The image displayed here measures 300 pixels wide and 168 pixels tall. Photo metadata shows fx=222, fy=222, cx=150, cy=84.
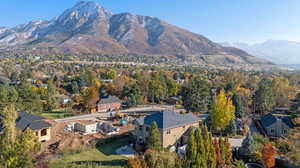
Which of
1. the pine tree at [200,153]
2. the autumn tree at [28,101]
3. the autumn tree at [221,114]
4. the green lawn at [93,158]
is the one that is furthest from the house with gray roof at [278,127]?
the autumn tree at [28,101]

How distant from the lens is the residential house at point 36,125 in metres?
26.4

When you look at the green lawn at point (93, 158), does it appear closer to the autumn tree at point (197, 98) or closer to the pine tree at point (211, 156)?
the pine tree at point (211, 156)

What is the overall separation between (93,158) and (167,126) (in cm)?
859

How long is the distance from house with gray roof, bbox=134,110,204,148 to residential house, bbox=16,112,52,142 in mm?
11234

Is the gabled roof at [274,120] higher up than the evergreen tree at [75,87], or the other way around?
the evergreen tree at [75,87]

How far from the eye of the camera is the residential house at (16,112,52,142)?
26.4 m

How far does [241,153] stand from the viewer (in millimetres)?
22266

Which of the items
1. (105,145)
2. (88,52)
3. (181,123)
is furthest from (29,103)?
(88,52)

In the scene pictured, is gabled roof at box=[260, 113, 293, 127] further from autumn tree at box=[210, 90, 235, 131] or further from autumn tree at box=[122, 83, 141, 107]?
autumn tree at box=[122, 83, 141, 107]

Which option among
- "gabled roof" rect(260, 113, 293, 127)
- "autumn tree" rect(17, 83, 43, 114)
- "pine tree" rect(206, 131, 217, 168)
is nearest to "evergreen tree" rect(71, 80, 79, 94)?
"autumn tree" rect(17, 83, 43, 114)

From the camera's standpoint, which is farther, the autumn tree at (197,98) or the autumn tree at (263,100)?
the autumn tree at (263,100)

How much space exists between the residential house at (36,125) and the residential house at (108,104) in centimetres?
1982

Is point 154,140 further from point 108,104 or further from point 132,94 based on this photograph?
point 132,94

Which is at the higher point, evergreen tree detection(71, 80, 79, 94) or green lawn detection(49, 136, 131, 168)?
evergreen tree detection(71, 80, 79, 94)
